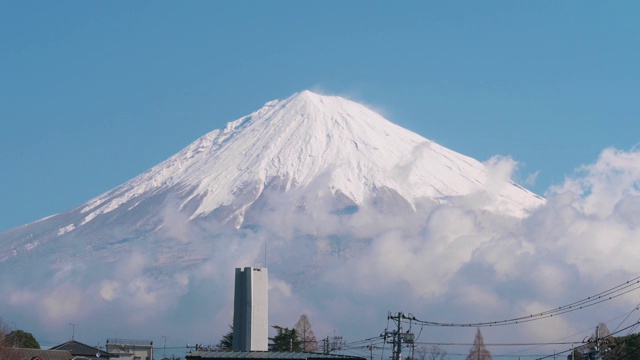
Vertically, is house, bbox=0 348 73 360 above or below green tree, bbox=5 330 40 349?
below

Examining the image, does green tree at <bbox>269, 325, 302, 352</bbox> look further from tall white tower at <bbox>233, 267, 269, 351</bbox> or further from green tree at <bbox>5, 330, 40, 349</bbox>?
tall white tower at <bbox>233, 267, 269, 351</bbox>

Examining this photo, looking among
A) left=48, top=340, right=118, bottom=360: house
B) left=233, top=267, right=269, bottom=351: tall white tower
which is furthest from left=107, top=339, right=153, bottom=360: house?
left=233, top=267, right=269, bottom=351: tall white tower

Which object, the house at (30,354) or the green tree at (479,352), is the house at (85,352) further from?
the green tree at (479,352)

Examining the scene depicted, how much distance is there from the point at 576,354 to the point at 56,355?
40.9 metres

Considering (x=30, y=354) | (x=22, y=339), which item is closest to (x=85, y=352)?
(x=30, y=354)

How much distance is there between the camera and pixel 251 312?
52438mm

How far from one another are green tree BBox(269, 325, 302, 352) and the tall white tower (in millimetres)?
32994

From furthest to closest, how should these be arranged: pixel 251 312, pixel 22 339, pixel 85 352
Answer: pixel 22 339 < pixel 85 352 < pixel 251 312

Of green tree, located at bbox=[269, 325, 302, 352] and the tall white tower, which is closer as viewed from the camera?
the tall white tower

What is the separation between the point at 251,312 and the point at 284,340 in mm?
36302

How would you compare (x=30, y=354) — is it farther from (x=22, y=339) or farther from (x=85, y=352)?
(x=22, y=339)

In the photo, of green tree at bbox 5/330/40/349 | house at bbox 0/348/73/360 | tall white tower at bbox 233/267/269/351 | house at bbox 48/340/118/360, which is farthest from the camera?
green tree at bbox 5/330/40/349

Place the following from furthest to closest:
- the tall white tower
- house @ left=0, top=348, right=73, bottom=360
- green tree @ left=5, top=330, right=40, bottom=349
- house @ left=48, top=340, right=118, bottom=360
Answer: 1. green tree @ left=5, top=330, right=40, bottom=349
2. house @ left=48, top=340, right=118, bottom=360
3. house @ left=0, top=348, right=73, bottom=360
4. the tall white tower

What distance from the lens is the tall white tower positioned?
52531 millimetres
